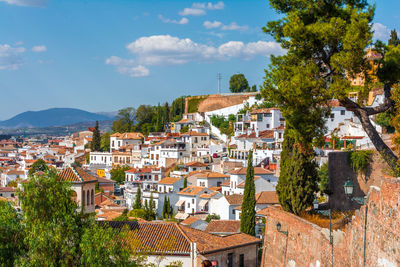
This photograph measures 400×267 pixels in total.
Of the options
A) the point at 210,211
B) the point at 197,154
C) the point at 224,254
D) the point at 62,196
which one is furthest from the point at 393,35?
the point at 62,196

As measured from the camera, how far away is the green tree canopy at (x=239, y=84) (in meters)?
→ 108

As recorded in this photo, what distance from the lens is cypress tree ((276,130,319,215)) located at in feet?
63.0

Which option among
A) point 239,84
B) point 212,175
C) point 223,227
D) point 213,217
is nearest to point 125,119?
point 239,84

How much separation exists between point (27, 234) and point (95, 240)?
2.21m

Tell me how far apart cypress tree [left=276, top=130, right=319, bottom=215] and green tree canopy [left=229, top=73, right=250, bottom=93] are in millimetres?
88289

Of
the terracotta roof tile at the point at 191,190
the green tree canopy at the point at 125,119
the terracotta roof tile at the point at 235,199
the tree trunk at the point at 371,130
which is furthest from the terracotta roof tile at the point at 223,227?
the green tree canopy at the point at 125,119

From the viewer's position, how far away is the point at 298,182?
19.5 metres

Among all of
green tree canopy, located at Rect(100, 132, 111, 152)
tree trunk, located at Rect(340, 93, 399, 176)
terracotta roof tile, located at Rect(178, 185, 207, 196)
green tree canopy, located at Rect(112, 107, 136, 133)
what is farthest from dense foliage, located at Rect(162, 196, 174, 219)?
green tree canopy, located at Rect(112, 107, 136, 133)

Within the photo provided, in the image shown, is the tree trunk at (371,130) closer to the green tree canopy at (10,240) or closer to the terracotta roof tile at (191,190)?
Result: the green tree canopy at (10,240)

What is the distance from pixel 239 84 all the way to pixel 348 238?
9541cm

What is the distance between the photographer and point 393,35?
55219 mm

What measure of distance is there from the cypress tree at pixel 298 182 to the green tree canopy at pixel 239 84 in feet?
290

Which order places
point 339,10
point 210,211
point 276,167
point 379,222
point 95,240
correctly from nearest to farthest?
1. point 379,222
2. point 95,240
3. point 339,10
4. point 210,211
5. point 276,167

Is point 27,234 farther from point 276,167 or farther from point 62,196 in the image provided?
point 276,167
